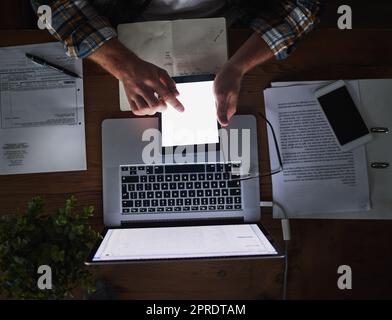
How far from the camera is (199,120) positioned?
84 cm

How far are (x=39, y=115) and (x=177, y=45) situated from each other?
13.5 inches

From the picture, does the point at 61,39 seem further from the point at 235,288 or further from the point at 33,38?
the point at 235,288

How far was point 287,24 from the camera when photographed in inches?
34.1

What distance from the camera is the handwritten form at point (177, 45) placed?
34.6 inches

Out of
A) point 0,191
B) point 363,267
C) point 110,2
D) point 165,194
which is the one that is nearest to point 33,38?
point 110,2

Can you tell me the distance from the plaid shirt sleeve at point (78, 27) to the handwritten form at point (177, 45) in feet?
0.17

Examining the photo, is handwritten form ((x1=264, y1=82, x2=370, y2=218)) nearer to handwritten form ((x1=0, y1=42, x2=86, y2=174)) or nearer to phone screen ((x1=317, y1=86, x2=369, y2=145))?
phone screen ((x1=317, y1=86, x2=369, y2=145))

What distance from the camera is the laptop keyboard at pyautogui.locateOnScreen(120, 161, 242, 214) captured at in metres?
0.84

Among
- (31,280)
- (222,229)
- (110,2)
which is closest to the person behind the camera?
(31,280)

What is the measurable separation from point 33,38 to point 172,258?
1.91ft

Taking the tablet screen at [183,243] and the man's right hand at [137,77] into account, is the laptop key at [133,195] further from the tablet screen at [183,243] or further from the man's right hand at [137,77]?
the man's right hand at [137,77]

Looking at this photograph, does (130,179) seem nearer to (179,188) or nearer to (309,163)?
(179,188)

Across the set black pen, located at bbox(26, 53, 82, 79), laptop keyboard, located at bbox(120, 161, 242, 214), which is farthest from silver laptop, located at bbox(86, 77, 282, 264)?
black pen, located at bbox(26, 53, 82, 79)

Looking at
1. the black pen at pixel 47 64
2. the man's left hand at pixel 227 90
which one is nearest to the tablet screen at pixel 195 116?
the man's left hand at pixel 227 90
